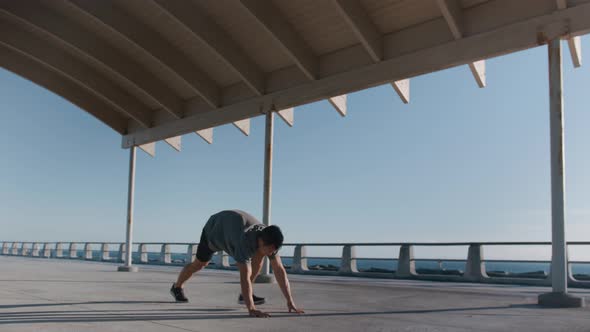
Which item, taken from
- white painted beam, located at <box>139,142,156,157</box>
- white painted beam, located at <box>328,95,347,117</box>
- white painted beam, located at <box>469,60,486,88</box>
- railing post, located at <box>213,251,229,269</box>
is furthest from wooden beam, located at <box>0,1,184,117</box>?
railing post, located at <box>213,251,229,269</box>

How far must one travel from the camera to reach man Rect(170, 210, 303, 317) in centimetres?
520

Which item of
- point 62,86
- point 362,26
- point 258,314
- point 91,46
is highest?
point 91,46

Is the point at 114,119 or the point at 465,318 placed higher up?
the point at 114,119

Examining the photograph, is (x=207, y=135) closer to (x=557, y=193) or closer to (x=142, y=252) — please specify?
(x=557, y=193)

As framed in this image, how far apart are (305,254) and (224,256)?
13.3 ft

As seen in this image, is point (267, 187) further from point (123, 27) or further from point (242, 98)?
point (123, 27)

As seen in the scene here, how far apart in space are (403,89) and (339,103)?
58.7 inches

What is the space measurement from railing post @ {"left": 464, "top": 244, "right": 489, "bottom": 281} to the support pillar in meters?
5.56

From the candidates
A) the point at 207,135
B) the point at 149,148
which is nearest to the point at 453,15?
the point at 207,135

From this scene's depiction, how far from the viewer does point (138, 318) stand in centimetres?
506

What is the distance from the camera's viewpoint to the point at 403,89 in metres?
10.3

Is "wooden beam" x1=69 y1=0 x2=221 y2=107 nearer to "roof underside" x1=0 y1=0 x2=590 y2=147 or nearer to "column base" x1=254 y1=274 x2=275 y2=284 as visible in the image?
"roof underside" x1=0 y1=0 x2=590 y2=147

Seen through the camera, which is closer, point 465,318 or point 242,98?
point 465,318

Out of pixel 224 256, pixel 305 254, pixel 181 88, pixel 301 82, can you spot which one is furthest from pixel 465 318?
pixel 224 256
